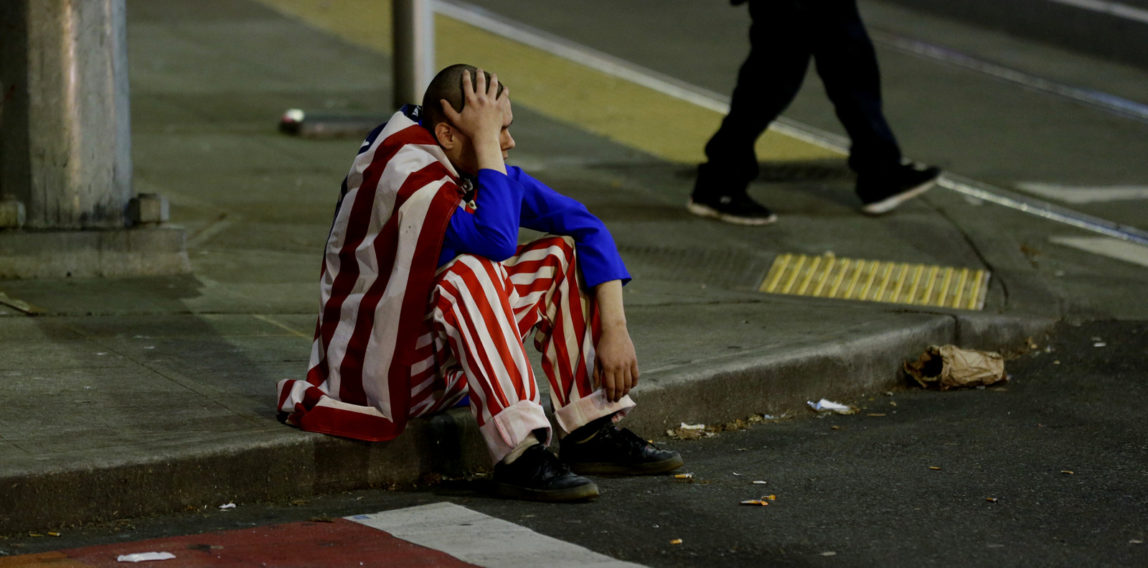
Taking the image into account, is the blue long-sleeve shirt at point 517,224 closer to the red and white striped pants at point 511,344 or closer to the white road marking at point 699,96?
the red and white striped pants at point 511,344

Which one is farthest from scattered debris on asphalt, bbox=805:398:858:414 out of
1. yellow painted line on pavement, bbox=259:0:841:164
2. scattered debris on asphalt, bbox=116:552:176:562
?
yellow painted line on pavement, bbox=259:0:841:164

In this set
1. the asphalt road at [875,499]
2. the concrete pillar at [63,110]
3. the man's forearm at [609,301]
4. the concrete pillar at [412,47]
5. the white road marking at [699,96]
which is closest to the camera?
the asphalt road at [875,499]

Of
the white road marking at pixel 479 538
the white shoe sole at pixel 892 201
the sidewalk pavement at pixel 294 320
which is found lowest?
the white road marking at pixel 479 538

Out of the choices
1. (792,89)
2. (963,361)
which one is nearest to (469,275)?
(963,361)

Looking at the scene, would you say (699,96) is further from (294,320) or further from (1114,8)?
(294,320)

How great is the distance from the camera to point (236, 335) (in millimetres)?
4941

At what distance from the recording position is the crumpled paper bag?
5219 mm

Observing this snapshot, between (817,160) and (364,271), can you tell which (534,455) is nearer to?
(364,271)

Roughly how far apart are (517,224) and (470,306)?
9.0 inches

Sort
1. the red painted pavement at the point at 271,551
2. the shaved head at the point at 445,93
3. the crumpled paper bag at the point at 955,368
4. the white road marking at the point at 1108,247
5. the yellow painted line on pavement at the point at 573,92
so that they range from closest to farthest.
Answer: the red painted pavement at the point at 271,551, the shaved head at the point at 445,93, the crumpled paper bag at the point at 955,368, the white road marking at the point at 1108,247, the yellow painted line on pavement at the point at 573,92

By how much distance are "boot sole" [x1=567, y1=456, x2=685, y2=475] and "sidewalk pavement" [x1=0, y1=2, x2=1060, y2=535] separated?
11.3 inches

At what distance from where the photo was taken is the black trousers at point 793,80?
23.6 ft

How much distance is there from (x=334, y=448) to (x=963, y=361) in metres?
2.27

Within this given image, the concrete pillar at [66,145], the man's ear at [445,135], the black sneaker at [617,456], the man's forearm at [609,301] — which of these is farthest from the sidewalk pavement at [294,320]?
the man's ear at [445,135]
